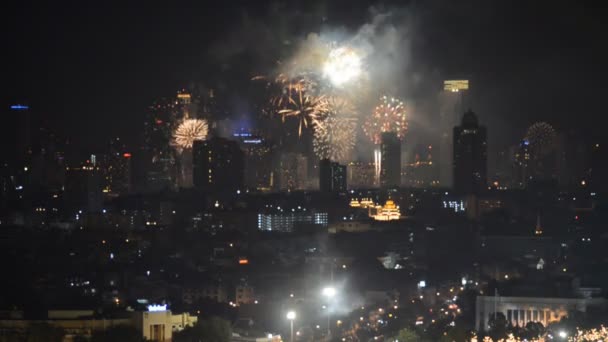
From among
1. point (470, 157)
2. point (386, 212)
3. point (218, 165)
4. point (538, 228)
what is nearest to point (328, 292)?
point (538, 228)

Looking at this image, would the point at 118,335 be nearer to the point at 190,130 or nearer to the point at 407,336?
the point at 407,336

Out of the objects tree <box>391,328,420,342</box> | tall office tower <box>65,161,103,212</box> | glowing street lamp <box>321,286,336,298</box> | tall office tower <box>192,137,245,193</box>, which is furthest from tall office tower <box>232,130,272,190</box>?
tree <box>391,328,420,342</box>

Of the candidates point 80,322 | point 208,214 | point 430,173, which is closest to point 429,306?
point 80,322

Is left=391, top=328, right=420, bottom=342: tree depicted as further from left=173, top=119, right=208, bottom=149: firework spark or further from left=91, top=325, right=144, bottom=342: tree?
left=173, top=119, right=208, bottom=149: firework spark

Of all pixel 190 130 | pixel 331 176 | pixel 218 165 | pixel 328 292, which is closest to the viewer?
pixel 328 292

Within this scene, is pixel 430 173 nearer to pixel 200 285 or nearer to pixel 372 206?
pixel 372 206
